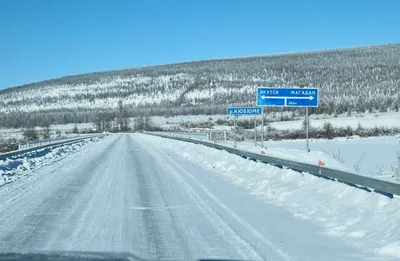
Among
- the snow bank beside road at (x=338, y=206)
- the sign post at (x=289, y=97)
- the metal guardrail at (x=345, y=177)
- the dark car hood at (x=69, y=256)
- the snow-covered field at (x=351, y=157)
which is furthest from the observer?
the sign post at (x=289, y=97)

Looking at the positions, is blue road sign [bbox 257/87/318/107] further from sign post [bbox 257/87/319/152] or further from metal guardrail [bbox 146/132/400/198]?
metal guardrail [bbox 146/132/400/198]

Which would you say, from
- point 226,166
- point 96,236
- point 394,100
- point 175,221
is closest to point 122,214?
point 175,221

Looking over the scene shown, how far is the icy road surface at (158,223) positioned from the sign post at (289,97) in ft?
35.3

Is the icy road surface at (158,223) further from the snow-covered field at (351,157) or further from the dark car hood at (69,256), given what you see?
the snow-covered field at (351,157)

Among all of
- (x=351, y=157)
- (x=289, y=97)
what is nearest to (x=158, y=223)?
(x=289, y=97)

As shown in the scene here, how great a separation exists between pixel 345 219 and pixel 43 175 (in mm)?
13192

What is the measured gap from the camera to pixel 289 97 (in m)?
25.5

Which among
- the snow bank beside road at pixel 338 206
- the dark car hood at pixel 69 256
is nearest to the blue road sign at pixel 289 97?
the snow bank beside road at pixel 338 206

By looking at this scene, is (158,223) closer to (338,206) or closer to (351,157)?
(338,206)

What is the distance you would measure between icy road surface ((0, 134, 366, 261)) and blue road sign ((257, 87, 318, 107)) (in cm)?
1076

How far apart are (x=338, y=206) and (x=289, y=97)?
51.8ft

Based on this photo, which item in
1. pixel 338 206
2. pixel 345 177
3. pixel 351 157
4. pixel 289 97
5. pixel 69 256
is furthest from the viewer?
pixel 351 157

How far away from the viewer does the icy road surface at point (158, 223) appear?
7.41 m

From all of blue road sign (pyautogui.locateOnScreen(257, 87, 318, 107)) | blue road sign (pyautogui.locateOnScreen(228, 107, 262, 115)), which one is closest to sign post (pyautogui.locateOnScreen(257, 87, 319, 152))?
blue road sign (pyautogui.locateOnScreen(257, 87, 318, 107))
